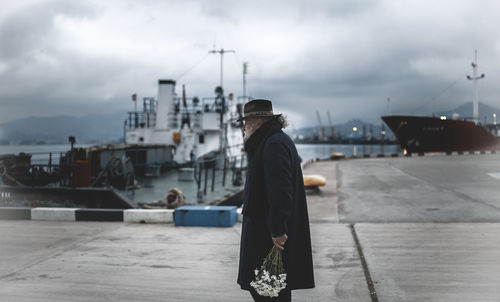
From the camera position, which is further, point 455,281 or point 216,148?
point 216,148

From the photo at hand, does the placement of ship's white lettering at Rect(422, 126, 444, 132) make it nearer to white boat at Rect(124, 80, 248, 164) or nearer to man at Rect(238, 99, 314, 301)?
white boat at Rect(124, 80, 248, 164)

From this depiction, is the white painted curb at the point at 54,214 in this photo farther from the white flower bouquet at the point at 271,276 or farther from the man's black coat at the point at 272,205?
the white flower bouquet at the point at 271,276

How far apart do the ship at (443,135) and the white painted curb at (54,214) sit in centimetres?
3387

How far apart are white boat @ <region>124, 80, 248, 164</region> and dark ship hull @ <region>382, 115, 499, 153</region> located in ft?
68.3

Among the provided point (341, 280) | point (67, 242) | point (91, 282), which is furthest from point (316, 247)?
point (67, 242)

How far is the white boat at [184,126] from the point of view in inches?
791

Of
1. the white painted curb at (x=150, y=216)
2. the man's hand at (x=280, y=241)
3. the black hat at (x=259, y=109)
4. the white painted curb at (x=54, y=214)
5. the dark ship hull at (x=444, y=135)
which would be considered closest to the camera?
the man's hand at (x=280, y=241)

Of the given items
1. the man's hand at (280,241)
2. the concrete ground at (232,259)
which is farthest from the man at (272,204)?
the concrete ground at (232,259)

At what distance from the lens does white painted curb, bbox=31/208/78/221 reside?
723 cm

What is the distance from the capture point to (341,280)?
3.99 metres

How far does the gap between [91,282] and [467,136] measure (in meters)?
38.3

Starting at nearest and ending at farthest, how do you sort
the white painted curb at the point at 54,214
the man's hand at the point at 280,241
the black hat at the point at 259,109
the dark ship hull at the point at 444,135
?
the man's hand at the point at 280,241 → the black hat at the point at 259,109 → the white painted curb at the point at 54,214 → the dark ship hull at the point at 444,135

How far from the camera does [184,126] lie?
20.9 meters

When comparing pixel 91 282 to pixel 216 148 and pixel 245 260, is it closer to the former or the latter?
pixel 245 260
